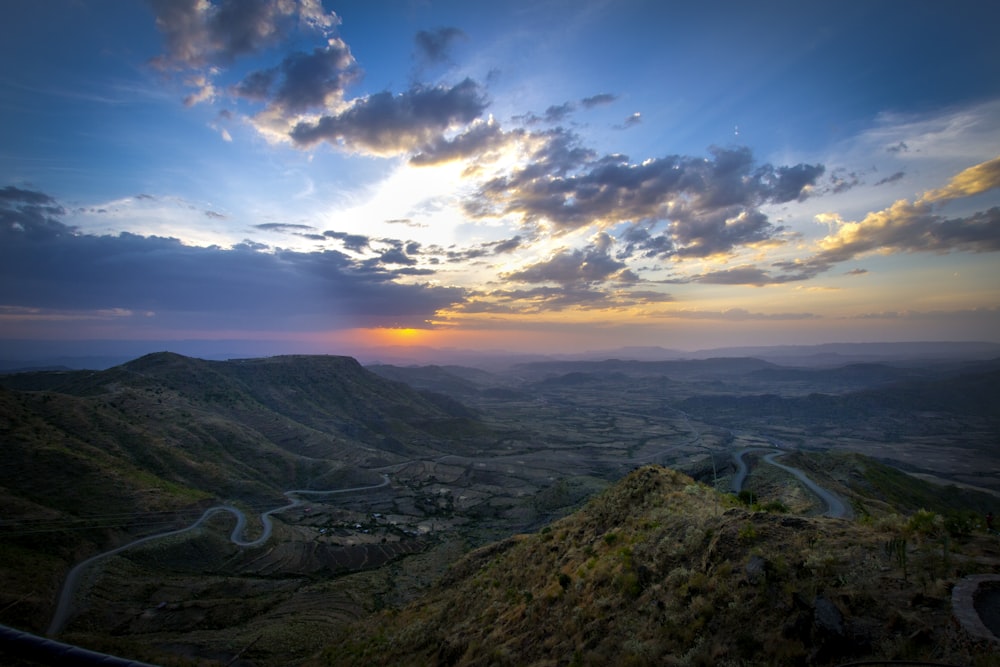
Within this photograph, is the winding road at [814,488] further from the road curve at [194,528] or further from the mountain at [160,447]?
the mountain at [160,447]

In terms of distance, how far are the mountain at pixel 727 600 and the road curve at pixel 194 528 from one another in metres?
40.9

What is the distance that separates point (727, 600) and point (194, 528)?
87.1 meters

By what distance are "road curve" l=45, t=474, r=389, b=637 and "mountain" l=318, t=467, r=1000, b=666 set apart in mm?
40878

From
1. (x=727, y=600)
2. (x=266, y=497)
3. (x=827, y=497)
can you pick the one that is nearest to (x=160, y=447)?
(x=266, y=497)

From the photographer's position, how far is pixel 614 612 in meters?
15.9

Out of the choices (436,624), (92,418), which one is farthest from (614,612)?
(92,418)

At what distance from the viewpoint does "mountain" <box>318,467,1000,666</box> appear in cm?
1027

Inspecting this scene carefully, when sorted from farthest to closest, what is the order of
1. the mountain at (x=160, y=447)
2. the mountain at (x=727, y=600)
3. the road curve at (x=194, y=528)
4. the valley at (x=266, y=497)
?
the mountain at (x=160, y=447) < the valley at (x=266, y=497) < the road curve at (x=194, y=528) < the mountain at (x=727, y=600)

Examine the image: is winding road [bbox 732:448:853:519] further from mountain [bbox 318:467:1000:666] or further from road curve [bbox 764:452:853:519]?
mountain [bbox 318:467:1000:666]

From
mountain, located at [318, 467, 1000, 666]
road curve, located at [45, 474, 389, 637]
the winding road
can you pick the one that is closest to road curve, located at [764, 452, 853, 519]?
the winding road

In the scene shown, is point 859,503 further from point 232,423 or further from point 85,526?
point 232,423

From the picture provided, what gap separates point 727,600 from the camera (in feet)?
43.2

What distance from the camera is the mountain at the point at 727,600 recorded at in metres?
10.3

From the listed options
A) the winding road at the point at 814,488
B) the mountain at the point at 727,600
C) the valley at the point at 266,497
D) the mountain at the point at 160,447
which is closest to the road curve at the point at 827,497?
the winding road at the point at 814,488
